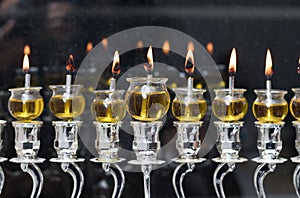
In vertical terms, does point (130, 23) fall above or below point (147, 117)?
above

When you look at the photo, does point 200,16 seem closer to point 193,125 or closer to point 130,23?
point 130,23

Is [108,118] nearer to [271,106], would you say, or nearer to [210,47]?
[271,106]

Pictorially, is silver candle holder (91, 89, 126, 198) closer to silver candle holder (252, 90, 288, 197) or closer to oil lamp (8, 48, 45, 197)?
oil lamp (8, 48, 45, 197)

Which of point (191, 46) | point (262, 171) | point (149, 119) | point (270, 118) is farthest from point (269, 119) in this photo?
point (191, 46)

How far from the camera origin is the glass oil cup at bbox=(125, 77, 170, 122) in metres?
1.30

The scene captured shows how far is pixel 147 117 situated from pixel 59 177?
0.72 meters

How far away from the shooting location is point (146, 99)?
1.30 m

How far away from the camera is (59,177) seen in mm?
1957

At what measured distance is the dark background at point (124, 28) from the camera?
194 centimetres

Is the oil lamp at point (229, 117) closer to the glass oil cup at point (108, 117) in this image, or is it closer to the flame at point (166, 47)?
the glass oil cup at point (108, 117)

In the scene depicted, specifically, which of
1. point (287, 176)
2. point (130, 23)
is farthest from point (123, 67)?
point (287, 176)

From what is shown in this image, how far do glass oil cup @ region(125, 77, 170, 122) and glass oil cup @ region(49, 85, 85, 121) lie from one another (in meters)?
0.11

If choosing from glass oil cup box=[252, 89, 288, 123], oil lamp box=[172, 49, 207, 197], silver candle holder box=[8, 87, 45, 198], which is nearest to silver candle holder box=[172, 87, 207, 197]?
oil lamp box=[172, 49, 207, 197]

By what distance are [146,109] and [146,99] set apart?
0.06 feet
